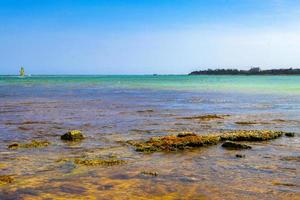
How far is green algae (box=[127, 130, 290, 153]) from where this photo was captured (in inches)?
577

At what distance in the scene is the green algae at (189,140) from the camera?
1465cm

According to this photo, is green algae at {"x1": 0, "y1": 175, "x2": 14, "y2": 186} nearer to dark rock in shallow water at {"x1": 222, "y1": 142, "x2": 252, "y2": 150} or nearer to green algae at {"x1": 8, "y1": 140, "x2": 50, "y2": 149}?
green algae at {"x1": 8, "y1": 140, "x2": 50, "y2": 149}

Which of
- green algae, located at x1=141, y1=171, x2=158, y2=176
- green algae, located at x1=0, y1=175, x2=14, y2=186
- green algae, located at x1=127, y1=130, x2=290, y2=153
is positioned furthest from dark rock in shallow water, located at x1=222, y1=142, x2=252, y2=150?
green algae, located at x1=0, y1=175, x2=14, y2=186

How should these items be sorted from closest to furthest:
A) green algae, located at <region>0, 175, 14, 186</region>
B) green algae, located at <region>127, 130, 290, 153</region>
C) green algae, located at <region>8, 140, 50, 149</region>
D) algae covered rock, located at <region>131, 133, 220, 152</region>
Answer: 1. green algae, located at <region>0, 175, 14, 186</region>
2. algae covered rock, located at <region>131, 133, 220, 152</region>
3. green algae, located at <region>127, 130, 290, 153</region>
4. green algae, located at <region>8, 140, 50, 149</region>

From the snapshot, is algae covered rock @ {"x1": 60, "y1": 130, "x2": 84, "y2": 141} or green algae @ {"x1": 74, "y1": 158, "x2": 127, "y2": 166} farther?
algae covered rock @ {"x1": 60, "y1": 130, "x2": 84, "y2": 141}

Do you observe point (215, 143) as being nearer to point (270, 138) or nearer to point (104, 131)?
point (270, 138)

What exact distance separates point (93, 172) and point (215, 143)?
5821 mm

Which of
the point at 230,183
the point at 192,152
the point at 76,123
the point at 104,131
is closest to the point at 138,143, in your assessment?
the point at 192,152

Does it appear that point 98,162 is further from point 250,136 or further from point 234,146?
point 250,136

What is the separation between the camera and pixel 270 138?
16.8 meters

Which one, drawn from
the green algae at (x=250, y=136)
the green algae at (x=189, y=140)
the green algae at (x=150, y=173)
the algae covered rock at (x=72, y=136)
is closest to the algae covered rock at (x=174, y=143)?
the green algae at (x=189, y=140)

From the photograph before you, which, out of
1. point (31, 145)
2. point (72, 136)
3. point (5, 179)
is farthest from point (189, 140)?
point (5, 179)

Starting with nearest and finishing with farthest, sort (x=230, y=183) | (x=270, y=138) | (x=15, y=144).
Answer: (x=230, y=183) < (x=15, y=144) < (x=270, y=138)

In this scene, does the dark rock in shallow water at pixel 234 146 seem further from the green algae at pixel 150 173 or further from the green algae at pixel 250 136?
the green algae at pixel 150 173
